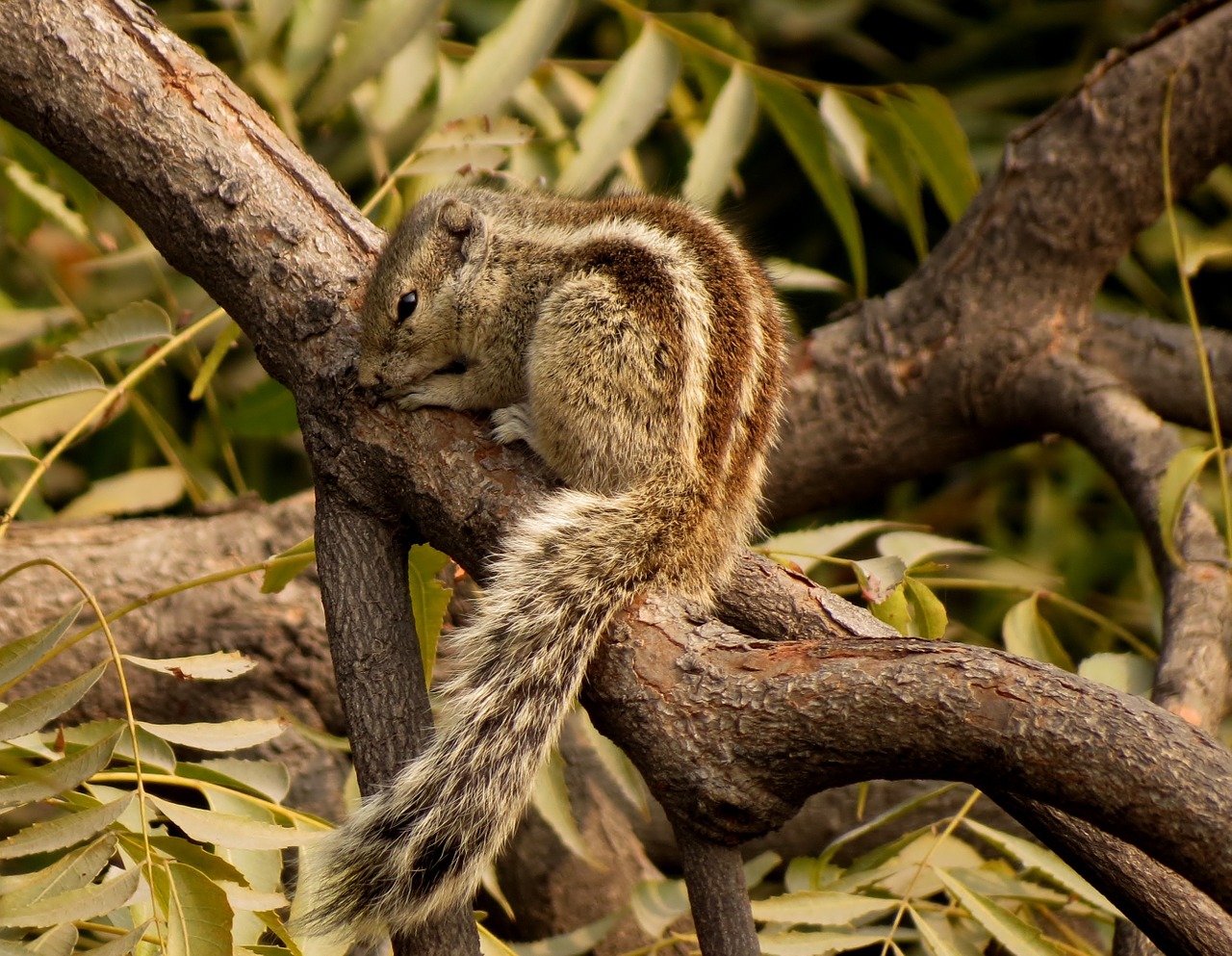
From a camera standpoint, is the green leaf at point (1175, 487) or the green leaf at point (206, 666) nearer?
the green leaf at point (1175, 487)

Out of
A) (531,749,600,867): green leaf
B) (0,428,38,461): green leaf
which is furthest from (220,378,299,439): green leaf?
(531,749,600,867): green leaf

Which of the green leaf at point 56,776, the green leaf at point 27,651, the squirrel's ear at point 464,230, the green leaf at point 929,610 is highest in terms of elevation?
the squirrel's ear at point 464,230

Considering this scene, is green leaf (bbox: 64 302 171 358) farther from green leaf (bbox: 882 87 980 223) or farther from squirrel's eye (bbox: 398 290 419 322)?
green leaf (bbox: 882 87 980 223)

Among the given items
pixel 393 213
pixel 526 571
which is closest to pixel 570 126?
pixel 393 213

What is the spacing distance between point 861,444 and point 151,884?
204cm

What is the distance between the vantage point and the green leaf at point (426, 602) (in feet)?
5.74

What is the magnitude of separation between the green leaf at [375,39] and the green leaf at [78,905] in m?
1.43

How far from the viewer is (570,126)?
397 centimetres

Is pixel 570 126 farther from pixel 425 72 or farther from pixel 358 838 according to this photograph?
pixel 358 838

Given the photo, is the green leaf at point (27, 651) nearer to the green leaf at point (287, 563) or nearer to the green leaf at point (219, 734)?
the green leaf at point (219, 734)

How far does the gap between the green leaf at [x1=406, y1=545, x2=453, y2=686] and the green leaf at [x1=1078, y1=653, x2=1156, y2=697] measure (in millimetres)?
985

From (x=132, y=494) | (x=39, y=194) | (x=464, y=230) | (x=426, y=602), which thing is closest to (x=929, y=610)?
(x=426, y=602)

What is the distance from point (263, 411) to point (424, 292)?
619 mm

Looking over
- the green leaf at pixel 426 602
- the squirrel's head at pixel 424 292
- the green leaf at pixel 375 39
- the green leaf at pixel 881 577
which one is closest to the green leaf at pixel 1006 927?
the green leaf at pixel 881 577
